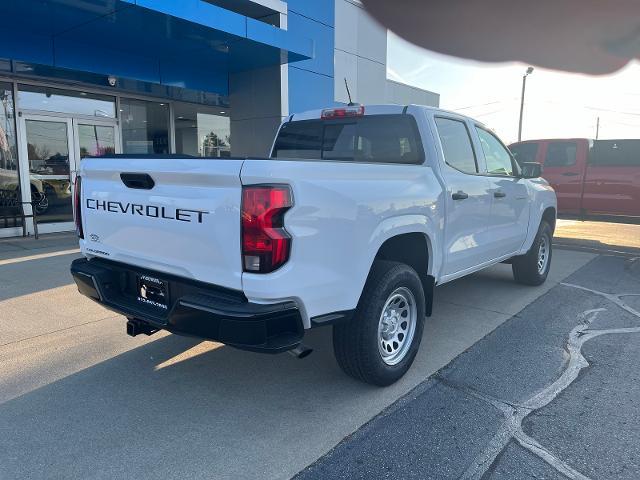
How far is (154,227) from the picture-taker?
296 cm

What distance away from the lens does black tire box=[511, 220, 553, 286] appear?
615 centimetres

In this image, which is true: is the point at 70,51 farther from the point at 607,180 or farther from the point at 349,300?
the point at 607,180

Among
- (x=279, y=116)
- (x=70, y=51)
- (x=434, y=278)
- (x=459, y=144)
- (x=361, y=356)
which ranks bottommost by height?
(x=361, y=356)

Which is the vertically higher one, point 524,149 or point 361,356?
point 524,149

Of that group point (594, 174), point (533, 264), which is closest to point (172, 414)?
point (533, 264)

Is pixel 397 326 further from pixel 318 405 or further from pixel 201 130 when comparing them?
pixel 201 130

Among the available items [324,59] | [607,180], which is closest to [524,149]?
[607,180]

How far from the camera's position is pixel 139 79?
9719 mm

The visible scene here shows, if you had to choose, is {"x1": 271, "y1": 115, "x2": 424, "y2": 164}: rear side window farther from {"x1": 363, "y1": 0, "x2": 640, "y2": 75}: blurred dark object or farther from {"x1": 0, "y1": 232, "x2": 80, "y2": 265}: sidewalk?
{"x1": 363, "y1": 0, "x2": 640, "y2": 75}: blurred dark object

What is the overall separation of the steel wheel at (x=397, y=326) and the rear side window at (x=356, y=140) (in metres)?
1.19

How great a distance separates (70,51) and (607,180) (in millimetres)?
10535

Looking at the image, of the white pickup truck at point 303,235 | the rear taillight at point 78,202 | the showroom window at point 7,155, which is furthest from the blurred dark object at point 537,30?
the rear taillight at point 78,202

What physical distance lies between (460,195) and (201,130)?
10877mm

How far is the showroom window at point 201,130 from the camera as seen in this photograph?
Result: 1304 centimetres
